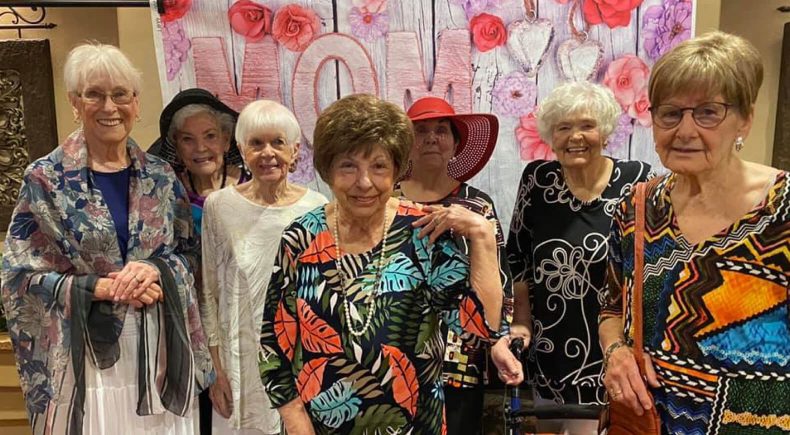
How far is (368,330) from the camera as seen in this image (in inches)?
56.1

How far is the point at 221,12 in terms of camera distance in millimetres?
2705

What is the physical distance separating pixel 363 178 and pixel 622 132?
1.91 meters

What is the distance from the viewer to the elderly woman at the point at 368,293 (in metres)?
1.42

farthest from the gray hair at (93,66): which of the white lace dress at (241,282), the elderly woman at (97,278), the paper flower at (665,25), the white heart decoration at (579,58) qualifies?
the paper flower at (665,25)

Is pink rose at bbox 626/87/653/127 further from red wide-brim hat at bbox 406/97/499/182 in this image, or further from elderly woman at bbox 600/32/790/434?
elderly woman at bbox 600/32/790/434

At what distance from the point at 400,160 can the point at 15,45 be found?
8.18 feet

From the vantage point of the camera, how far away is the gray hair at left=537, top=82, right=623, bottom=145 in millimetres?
2154

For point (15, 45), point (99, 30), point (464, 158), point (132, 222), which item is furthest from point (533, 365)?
point (15, 45)

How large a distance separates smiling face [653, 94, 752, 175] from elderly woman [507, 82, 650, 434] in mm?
850

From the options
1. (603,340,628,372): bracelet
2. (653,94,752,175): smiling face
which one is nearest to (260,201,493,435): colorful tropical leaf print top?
(603,340,628,372): bracelet

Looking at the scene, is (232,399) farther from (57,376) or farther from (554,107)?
(554,107)

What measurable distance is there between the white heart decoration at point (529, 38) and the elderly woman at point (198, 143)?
1.32m

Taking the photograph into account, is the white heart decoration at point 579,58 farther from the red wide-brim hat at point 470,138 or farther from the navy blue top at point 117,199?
the navy blue top at point 117,199

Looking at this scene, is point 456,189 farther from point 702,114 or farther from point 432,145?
point 702,114
